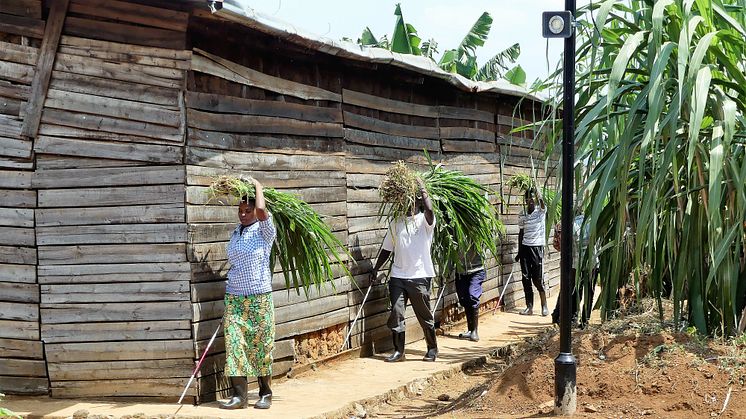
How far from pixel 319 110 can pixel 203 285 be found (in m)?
2.26

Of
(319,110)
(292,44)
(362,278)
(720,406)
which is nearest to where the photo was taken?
(720,406)

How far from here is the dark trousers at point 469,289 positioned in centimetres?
1039

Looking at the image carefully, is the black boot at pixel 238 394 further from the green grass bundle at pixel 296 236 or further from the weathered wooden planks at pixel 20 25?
the weathered wooden planks at pixel 20 25

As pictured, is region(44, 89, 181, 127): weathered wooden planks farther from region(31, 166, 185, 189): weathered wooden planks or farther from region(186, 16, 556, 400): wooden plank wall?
region(31, 166, 185, 189): weathered wooden planks

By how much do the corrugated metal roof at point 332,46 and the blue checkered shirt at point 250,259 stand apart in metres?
1.44

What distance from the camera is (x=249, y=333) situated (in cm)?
684

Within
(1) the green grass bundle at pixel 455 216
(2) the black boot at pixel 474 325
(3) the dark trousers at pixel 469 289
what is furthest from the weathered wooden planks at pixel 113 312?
(2) the black boot at pixel 474 325

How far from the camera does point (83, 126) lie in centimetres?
→ 686

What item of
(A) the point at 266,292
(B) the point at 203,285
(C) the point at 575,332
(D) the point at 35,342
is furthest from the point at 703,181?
(D) the point at 35,342

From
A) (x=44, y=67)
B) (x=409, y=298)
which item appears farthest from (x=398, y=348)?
(x=44, y=67)

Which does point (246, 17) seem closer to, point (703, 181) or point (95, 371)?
point (95, 371)

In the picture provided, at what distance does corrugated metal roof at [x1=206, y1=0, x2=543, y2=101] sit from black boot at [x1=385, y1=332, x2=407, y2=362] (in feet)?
8.54

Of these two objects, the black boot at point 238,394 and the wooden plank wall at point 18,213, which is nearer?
the black boot at point 238,394

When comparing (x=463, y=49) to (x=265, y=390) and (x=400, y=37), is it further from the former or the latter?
(x=265, y=390)
